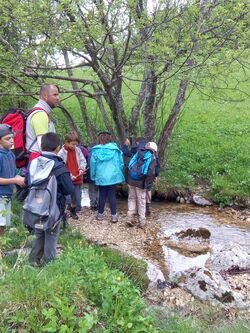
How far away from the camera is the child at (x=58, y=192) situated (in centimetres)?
462

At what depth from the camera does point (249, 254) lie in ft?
22.0

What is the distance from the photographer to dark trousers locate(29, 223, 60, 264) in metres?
4.71

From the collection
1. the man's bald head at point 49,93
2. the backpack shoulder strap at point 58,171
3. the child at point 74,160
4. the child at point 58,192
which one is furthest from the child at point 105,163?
the backpack shoulder strap at point 58,171

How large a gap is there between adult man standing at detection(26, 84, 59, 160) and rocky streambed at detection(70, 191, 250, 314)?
2311 mm

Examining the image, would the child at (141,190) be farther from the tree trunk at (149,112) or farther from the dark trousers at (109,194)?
the tree trunk at (149,112)

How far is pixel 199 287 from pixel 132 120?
17.2ft

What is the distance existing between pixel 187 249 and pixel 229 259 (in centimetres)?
99

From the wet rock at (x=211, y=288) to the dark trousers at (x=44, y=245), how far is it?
192 centimetres

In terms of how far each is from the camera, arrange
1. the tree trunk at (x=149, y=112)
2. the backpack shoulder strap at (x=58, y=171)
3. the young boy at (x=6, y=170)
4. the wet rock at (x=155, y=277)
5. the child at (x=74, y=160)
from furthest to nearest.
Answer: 1. the tree trunk at (x=149, y=112)
2. the child at (x=74, y=160)
3. the wet rock at (x=155, y=277)
4. the young boy at (x=6, y=170)
5. the backpack shoulder strap at (x=58, y=171)

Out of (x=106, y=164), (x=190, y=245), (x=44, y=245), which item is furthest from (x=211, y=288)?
(x=106, y=164)

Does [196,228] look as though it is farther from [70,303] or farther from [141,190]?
[70,303]

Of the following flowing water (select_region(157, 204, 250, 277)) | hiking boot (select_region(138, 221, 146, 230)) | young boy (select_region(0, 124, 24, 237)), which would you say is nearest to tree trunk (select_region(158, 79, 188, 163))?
flowing water (select_region(157, 204, 250, 277))

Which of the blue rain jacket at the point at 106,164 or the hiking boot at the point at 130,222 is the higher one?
the blue rain jacket at the point at 106,164

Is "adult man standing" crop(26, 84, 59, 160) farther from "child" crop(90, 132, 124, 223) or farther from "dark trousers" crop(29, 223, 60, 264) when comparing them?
"child" crop(90, 132, 124, 223)
